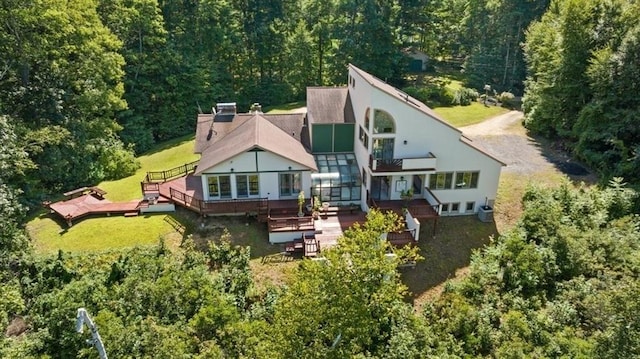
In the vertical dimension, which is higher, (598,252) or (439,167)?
(439,167)

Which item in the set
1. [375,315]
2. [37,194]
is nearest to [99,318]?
[375,315]

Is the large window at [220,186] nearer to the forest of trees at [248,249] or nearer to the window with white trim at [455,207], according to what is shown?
the forest of trees at [248,249]

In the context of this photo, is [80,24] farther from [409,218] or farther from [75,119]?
[409,218]

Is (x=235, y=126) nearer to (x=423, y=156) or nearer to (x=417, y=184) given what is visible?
(x=417, y=184)

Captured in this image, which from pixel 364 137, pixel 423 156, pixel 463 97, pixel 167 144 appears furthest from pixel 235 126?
pixel 463 97

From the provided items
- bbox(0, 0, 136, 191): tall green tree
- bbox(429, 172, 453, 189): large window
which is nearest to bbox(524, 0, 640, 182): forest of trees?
bbox(429, 172, 453, 189): large window
